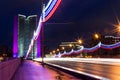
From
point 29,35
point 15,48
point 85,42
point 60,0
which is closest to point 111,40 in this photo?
point 85,42

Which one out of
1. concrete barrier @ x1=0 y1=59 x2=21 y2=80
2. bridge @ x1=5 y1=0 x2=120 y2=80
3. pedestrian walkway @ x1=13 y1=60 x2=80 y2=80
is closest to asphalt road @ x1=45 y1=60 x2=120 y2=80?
bridge @ x1=5 y1=0 x2=120 y2=80

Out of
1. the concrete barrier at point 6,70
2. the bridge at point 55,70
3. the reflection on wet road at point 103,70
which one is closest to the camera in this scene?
the concrete barrier at point 6,70

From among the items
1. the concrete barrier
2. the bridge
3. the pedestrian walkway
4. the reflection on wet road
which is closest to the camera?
the concrete barrier

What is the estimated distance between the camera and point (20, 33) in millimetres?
155375

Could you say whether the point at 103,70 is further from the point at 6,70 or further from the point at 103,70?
the point at 6,70

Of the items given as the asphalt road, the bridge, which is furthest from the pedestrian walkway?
the asphalt road

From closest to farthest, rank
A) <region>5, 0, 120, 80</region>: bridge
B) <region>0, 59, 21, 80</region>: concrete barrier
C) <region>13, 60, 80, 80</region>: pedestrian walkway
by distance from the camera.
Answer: <region>0, 59, 21, 80</region>: concrete barrier
<region>5, 0, 120, 80</region>: bridge
<region>13, 60, 80, 80</region>: pedestrian walkway

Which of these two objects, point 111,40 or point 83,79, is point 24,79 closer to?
point 83,79

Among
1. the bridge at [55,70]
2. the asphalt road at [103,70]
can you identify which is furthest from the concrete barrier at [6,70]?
the asphalt road at [103,70]

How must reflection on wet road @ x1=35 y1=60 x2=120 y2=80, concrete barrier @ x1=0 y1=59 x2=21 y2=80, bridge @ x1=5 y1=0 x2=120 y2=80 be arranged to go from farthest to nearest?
1. reflection on wet road @ x1=35 y1=60 x2=120 y2=80
2. bridge @ x1=5 y1=0 x2=120 y2=80
3. concrete barrier @ x1=0 y1=59 x2=21 y2=80

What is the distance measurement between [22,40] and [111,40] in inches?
1488

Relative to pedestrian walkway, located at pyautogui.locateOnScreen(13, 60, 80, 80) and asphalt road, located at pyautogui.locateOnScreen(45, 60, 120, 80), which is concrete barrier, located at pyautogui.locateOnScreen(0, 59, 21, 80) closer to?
pedestrian walkway, located at pyautogui.locateOnScreen(13, 60, 80, 80)

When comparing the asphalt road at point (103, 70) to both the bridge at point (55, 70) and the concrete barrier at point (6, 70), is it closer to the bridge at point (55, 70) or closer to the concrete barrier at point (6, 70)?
the bridge at point (55, 70)

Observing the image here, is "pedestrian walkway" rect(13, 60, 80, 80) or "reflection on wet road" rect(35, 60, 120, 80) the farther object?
"reflection on wet road" rect(35, 60, 120, 80)
